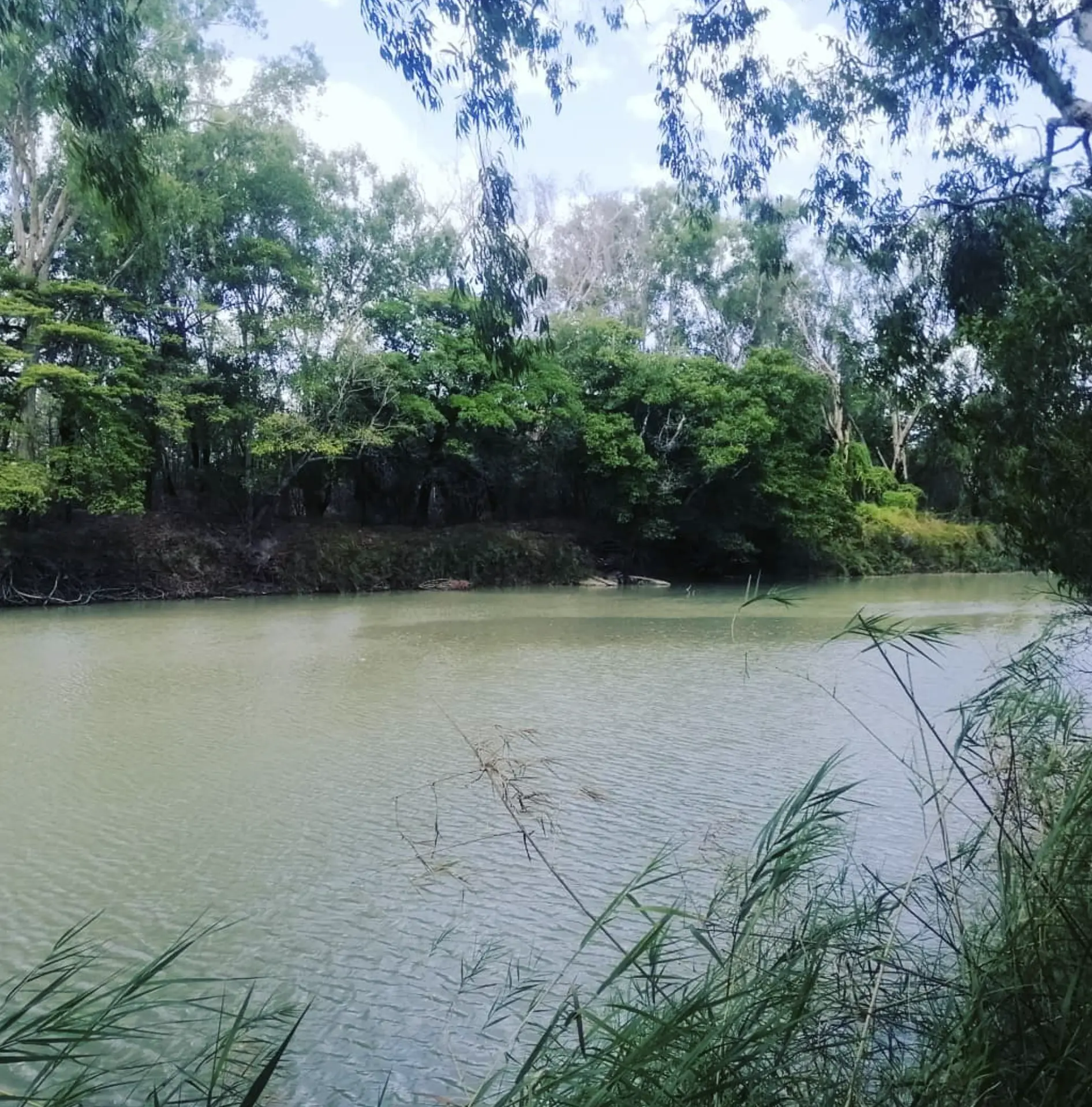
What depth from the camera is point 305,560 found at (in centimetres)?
1376

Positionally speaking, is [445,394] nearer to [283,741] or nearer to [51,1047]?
[283,741]

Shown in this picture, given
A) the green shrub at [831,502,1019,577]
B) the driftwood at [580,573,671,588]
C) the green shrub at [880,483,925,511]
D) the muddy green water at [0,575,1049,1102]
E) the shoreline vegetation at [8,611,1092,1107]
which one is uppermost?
the green shrub at [880,483,925,511]

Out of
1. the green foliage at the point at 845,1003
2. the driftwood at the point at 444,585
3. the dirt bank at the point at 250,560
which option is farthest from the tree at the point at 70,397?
the green foliage at the point at 845,1003

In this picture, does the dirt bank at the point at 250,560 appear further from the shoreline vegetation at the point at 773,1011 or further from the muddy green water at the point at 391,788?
the shoreline vegetation at the point at 773,1011

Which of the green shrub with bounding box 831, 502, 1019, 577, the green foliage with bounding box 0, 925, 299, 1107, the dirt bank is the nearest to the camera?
the green foliage with bounding box 0, 925, 299, 1107

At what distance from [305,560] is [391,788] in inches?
396

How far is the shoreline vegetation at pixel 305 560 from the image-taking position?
1206 cm

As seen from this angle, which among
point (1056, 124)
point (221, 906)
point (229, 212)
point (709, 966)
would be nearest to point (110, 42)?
point (221, 906)

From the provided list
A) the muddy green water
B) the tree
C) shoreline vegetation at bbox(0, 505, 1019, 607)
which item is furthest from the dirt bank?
the muddy green water

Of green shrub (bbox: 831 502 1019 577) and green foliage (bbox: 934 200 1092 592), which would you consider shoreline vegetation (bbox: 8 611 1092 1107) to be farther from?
green shrub (bbox: 831 502 1019 577)

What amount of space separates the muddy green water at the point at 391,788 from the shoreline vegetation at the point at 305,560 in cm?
356

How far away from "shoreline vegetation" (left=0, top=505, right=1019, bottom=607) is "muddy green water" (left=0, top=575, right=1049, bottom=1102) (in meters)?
3.56

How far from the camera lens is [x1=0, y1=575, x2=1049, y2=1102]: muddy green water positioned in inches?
99.1

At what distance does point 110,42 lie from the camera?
3207 mm
